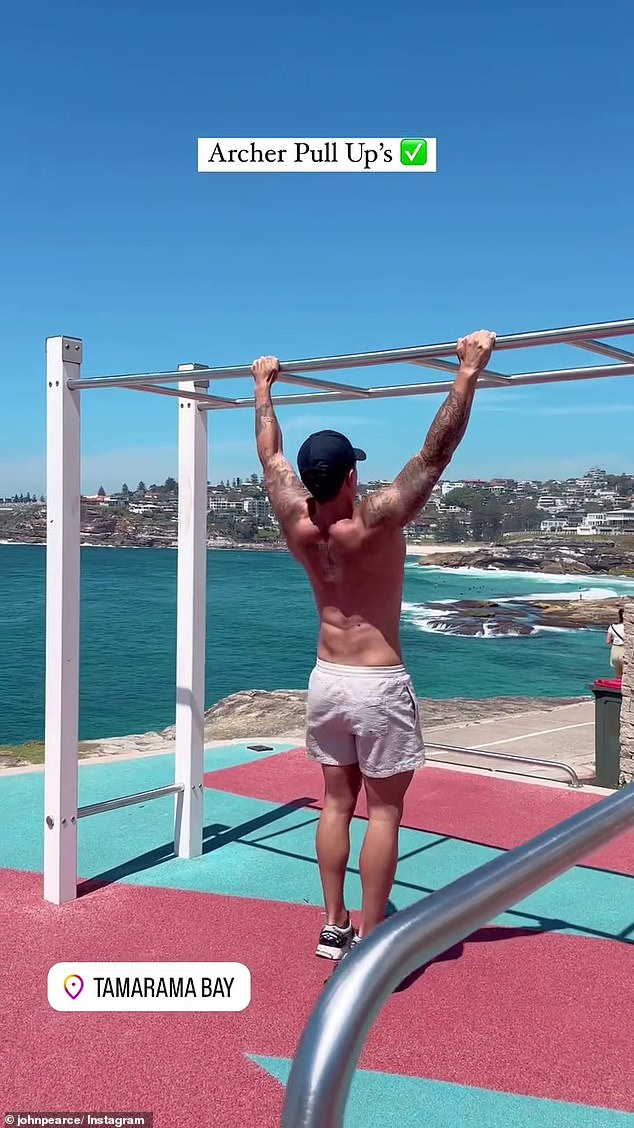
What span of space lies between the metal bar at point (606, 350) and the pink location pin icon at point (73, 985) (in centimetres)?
281

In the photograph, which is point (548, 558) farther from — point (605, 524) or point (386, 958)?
point (386, 958)

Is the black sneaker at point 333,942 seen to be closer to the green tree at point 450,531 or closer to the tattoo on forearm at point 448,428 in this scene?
the tattoo on forearm at point 448,428

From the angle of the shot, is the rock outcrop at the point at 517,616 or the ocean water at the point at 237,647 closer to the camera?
the ocean water at the point at 237,647

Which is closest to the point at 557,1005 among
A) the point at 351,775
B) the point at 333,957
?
the point at 333,957

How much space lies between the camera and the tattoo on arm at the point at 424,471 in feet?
10.1

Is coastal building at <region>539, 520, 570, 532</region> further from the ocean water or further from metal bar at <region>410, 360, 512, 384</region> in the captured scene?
metal bar at <region>410, 360, 512, 384</region>

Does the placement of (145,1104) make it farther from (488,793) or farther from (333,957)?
(488,793)

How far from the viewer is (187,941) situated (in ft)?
12.8

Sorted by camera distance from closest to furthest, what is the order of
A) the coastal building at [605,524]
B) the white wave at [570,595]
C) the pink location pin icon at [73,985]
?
the pink location pin icon at [73,985] → the white wave at [570,595] → the coastal building at [605,524]

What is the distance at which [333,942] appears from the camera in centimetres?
366

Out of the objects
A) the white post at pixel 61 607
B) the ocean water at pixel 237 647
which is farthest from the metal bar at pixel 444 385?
the ocean water at pixel 237 647

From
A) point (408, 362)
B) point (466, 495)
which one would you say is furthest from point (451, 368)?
point (466, 495)

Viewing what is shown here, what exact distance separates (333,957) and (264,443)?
1.88 meters

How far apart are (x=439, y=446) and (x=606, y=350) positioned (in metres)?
0.94
